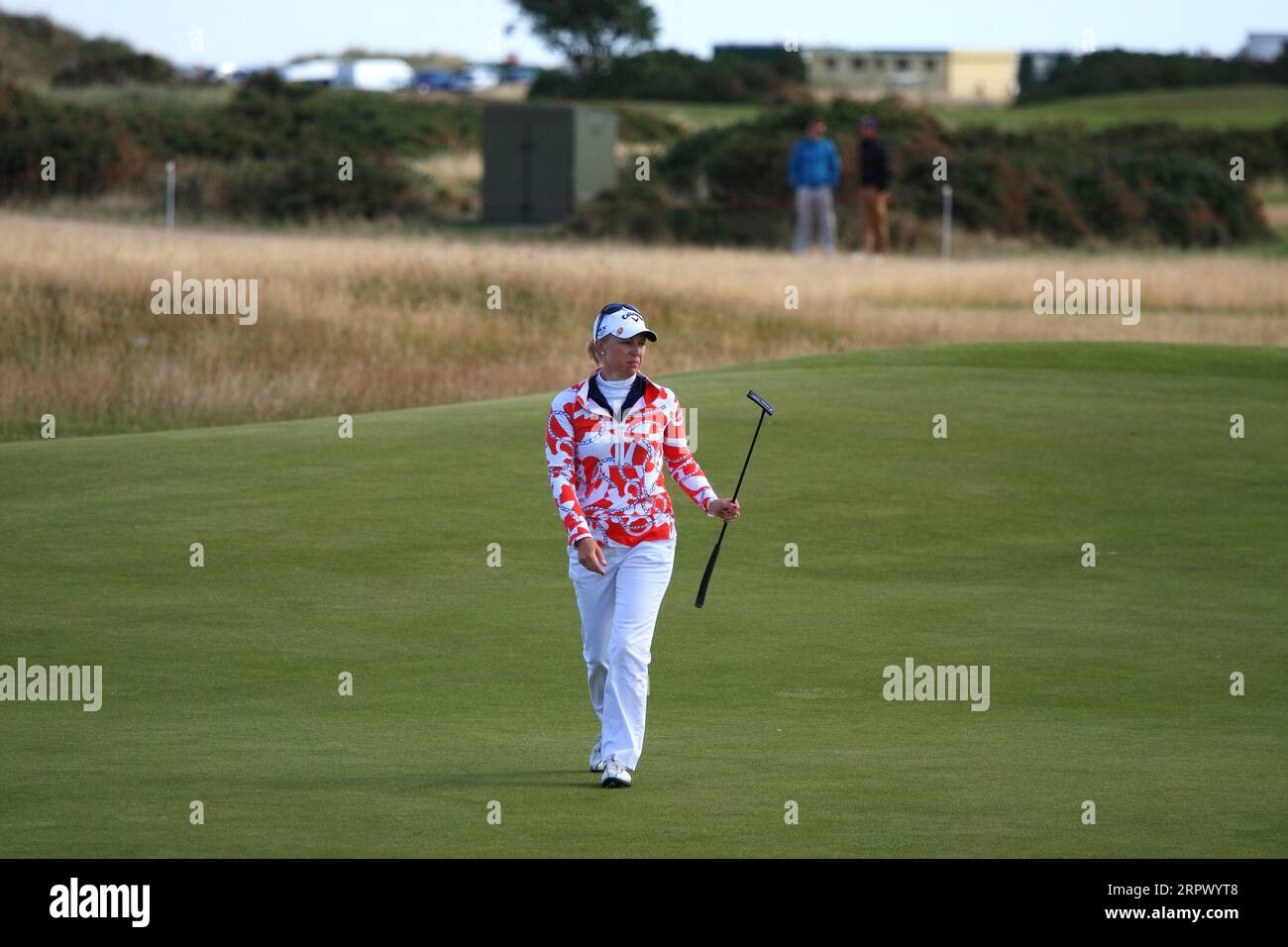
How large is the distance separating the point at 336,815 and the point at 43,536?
8.29 m

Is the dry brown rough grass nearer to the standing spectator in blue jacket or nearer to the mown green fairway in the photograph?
the standing spectator in blue jacket

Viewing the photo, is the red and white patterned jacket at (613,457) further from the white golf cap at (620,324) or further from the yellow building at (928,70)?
the yellow building at (928,70)

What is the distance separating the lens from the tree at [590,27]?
9594cm

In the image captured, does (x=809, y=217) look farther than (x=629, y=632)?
Yes

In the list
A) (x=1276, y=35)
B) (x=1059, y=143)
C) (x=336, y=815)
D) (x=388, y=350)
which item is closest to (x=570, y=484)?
(x=336, y=815)

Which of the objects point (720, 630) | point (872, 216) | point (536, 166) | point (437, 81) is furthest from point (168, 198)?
point (437, 81)

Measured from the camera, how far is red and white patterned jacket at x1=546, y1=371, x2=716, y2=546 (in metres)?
8.71

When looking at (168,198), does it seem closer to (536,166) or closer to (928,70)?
(536,166)

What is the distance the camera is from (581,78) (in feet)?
305

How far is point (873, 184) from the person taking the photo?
40844mm

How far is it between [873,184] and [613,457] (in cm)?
3294

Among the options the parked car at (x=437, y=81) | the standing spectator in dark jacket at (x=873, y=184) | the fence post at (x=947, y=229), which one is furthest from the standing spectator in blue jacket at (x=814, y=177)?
the parked car at (x=437, y=81)

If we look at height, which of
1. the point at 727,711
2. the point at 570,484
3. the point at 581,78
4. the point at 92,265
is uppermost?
the point at 581,78
